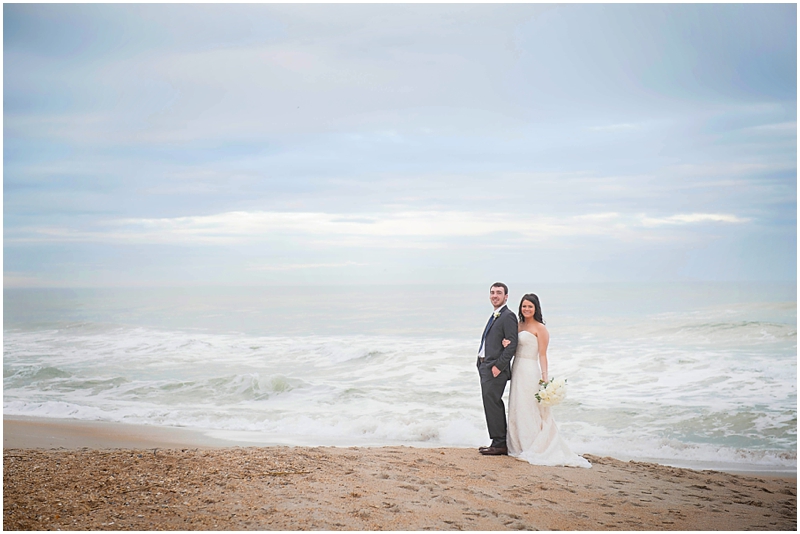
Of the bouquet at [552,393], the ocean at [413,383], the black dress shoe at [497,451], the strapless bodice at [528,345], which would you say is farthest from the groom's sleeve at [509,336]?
the ocean at [413,383]

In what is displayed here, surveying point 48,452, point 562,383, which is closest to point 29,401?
point 48,452

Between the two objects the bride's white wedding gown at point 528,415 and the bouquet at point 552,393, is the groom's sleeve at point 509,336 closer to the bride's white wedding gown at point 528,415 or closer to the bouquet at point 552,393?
the bride's white wedding gown at point 528,415

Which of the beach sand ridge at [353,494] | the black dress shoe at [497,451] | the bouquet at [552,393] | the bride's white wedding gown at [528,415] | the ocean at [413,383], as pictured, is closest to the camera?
the beach sand ridge at [353,494]

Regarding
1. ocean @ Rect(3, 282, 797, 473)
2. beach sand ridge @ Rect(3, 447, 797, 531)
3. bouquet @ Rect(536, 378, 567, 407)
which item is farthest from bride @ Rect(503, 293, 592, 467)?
ocean @ Rect(3, 282, 797, 473)

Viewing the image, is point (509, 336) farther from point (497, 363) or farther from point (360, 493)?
point (360, 493)

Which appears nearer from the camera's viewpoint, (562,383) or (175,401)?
(562,383)

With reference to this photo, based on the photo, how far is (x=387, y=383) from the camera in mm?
13508

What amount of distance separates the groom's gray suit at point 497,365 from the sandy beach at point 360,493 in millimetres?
364

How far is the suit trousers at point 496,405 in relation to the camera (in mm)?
6148

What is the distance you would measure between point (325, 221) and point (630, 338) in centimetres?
2534

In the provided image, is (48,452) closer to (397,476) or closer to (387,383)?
(397,476)

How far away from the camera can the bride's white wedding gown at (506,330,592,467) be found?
19.7 feet

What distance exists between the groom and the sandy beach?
322mm

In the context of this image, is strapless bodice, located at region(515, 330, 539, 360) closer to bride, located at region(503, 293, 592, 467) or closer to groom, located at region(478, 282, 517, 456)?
bride, located at region(503, 293, 592, 467)
